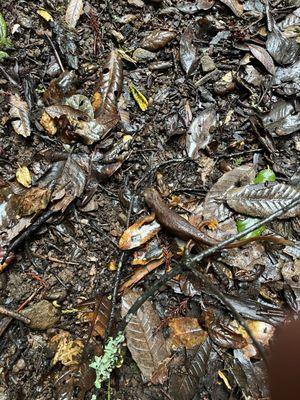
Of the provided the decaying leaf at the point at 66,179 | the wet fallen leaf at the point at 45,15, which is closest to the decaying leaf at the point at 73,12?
the wet fallen leaf at the point at 45,15

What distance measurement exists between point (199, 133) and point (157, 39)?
943mm

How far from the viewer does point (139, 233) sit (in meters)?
3.07

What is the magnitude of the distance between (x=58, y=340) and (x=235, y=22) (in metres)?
3.12

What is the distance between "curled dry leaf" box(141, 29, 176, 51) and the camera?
351 centimetres

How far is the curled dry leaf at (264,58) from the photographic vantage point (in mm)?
3441

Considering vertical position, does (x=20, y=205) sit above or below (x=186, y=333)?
above

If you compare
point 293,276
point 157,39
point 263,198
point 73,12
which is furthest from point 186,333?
point 73,12

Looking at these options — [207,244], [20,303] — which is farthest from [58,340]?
[207,244]

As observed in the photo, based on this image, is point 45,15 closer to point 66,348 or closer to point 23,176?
point 23,176

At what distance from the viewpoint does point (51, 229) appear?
10.4 ft

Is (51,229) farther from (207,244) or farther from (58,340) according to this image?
(207,244)

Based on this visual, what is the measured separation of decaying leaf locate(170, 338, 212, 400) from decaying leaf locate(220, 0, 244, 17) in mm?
2844

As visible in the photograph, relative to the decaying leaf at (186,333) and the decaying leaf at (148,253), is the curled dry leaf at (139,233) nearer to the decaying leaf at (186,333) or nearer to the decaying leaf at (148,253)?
the decaying leaf at (148,253)

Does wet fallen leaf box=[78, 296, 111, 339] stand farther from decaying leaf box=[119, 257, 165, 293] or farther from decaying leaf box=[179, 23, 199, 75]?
decaying leaf box=[179, 23, 199, 75]
